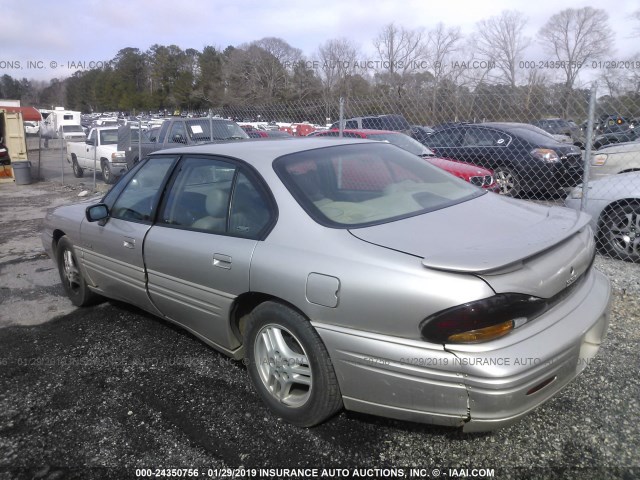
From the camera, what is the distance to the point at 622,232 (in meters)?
5.30

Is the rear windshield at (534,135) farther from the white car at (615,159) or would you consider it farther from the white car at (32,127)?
the white car at (32,127)

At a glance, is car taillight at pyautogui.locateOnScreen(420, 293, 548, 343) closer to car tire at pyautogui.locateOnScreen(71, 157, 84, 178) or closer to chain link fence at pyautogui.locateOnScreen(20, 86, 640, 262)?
chain link fence at pyautogui.locateOnScreen(20, 86, 640, 262)

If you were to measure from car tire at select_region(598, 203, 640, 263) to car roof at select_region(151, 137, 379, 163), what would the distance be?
130 inches

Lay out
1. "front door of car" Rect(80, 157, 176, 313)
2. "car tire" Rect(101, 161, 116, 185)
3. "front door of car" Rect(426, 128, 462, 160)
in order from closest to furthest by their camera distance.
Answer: "front door of car" Rect(80, 157, 176, 313) → "front door of car" Rect(426, 128, 462, 160) → "car tire" Rect(101, 161, 116, 185)

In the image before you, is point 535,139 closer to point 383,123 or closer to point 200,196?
point 383,123

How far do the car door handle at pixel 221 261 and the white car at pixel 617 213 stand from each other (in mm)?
4298

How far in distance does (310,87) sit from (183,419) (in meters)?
23.8

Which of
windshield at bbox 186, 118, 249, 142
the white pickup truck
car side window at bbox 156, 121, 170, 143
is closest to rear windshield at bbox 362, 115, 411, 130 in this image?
windshield at bbox 186, 118, 249, 142

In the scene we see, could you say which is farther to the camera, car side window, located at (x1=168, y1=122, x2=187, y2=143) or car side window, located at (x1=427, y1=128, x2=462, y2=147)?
car side window, located at (x1=168, y1=122, x2=187, y2=143)

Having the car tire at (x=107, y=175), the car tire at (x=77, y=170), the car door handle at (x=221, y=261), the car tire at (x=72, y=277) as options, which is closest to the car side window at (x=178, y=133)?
the car tire at (x=107, y=175)

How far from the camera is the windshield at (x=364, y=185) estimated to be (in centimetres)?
274

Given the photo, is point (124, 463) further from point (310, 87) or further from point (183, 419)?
point (310, 87)

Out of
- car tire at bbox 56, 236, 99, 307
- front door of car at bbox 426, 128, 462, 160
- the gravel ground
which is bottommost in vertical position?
the gravel ground

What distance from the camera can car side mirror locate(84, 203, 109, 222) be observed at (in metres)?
3.90
